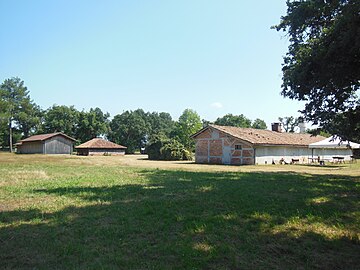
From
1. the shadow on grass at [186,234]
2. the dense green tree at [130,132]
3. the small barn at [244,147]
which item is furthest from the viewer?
the dense green tree at [130,132]

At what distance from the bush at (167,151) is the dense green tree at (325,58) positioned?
31.6 m

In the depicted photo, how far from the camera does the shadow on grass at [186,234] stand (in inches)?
185

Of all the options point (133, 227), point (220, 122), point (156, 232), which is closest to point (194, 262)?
point (156, 232)

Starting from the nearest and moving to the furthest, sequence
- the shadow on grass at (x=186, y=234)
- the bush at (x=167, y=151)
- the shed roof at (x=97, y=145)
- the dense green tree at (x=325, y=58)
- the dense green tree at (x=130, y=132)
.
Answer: the shadow on grass at (x=186, y=234), the dense green tree at (x=325, y=58), the bush at (x=167, y=151), the shed roof at (x=97, y=145), the dense green tree at (x=130, y=132)

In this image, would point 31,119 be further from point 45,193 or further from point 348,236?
point 348,236

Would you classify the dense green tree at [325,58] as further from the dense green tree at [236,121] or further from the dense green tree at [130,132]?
the dense green tree at [236,121]

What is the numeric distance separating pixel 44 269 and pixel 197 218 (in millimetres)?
3593

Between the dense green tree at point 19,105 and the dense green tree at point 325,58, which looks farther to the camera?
the dense green tree at point 19,105

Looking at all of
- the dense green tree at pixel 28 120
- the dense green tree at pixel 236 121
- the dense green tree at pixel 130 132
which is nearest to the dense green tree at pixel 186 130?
the dense green tree at pixel 130 132

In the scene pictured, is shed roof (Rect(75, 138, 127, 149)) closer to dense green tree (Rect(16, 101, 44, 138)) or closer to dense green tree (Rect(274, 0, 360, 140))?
dense green tree (Rect(16, 101, 44, 138))

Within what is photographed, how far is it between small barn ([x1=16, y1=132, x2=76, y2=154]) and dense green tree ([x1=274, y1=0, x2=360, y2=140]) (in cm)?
5303

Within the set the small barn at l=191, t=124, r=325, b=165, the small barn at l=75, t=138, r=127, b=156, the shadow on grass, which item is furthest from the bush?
the shadow on grass

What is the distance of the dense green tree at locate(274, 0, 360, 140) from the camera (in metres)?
8.02

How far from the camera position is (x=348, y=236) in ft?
19.8
